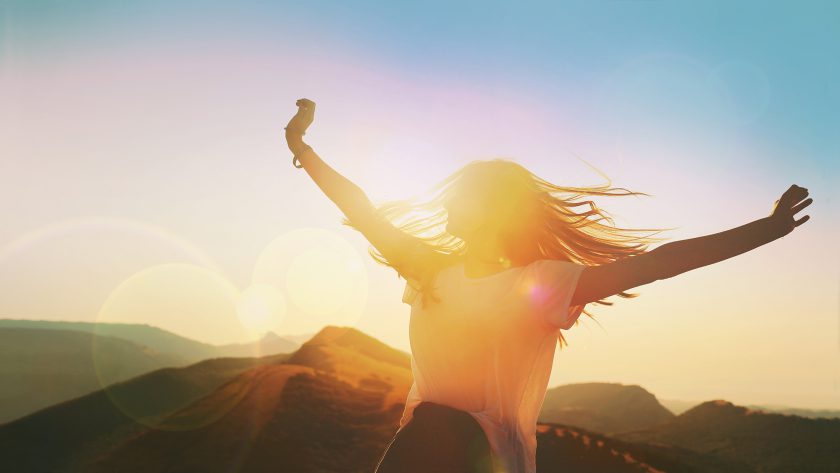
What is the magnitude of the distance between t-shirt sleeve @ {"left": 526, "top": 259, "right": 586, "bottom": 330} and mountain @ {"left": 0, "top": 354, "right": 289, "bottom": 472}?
17416 millimetres

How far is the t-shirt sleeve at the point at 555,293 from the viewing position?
265cm

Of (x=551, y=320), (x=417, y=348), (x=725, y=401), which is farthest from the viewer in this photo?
(x=725, y=401)

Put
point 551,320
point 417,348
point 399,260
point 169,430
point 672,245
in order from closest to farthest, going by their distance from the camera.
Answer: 1. point 672,245
2. point 551,320
3. point 417,348
4. point 399,260
5. point 169,430

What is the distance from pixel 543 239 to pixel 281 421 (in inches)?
621

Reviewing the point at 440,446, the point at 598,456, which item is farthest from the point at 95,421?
the point at 440,446

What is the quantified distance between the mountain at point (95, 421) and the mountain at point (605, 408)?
59.4 ft

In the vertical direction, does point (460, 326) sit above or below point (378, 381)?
above

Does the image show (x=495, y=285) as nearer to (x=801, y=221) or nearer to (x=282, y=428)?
(x=801, y=221)

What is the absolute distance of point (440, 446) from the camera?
2.70m

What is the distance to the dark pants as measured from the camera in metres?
2.65

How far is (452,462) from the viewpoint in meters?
2.64

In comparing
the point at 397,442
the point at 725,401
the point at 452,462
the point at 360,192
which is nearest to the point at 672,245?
the point at 452,462

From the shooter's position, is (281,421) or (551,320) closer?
(551,320)

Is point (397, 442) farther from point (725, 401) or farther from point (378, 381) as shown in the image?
point (725, 401)
